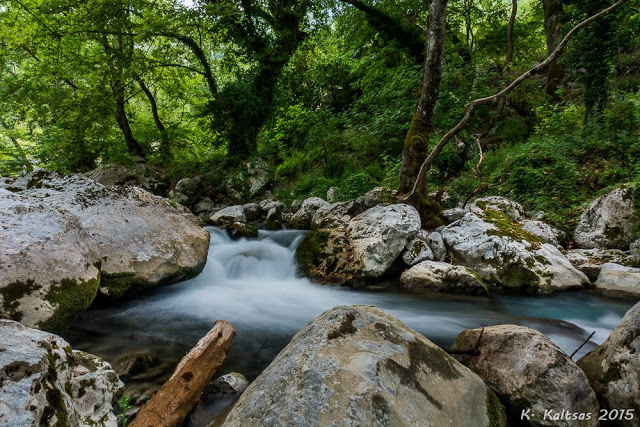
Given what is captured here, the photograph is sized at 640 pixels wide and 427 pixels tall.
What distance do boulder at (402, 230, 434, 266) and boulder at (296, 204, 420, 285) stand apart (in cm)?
21

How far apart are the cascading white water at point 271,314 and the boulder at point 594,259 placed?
628 mm

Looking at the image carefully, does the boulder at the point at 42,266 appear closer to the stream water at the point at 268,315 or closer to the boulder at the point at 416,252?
the stream water at the point at 268,315

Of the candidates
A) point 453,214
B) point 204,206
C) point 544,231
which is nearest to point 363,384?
point 453,214

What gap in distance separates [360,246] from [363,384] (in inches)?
161

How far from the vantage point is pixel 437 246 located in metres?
5.86

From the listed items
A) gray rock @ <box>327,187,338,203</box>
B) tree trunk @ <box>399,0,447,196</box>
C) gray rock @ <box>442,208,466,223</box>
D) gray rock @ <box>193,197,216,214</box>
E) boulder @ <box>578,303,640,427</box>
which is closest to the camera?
boulder @ <box>578,303,640,427</box>

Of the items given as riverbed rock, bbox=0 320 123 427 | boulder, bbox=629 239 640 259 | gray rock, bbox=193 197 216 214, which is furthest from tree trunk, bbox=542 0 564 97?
riverbed rock, bbox=0 320 123 427

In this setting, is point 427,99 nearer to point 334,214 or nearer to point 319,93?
point 334,214

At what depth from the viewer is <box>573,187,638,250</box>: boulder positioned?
5680mm

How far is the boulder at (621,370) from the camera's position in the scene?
6.46 feet

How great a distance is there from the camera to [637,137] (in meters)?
7.79

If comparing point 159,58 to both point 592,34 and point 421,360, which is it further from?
point 592,34

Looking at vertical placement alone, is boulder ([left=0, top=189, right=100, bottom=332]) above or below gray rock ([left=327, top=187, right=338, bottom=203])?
below

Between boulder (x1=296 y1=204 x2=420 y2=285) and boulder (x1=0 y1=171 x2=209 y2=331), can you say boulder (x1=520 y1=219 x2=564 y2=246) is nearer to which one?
boulder (x1=296 y1=204 x2=420 y2=285)
